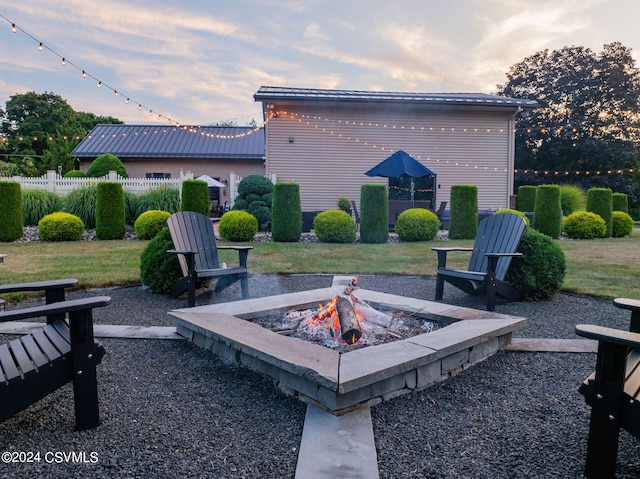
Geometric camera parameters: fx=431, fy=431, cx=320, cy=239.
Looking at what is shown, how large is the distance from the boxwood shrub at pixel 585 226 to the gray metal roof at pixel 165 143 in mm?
15274

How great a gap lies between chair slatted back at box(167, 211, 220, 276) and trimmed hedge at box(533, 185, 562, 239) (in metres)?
9.60

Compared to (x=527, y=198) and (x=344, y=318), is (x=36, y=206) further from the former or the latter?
(x=527, y=198)

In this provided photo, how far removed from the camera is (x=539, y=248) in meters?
4.56

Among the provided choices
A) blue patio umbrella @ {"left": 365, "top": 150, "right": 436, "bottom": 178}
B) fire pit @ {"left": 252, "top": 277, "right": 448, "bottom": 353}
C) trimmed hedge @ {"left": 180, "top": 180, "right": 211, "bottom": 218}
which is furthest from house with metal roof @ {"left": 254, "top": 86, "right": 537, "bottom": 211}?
fire pit @ {"left": 252, "top": 277, "right": 448, "bottom": 353}

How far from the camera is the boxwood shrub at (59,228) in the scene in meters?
9.80

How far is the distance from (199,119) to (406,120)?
15024mm

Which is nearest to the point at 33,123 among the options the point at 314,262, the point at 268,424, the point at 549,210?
the point at 314,262

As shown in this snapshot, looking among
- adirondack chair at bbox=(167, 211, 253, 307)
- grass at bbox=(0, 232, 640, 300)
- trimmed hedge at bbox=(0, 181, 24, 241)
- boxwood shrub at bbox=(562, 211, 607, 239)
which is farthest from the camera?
boxwood shrub at bbox=(562, 211, 607, 239)

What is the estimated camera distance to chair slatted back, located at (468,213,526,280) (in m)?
4.44

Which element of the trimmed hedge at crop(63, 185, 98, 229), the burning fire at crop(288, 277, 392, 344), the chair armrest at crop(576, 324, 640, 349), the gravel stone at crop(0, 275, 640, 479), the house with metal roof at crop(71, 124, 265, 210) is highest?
the house with metal roof at crop(71, 124, 265, 210)

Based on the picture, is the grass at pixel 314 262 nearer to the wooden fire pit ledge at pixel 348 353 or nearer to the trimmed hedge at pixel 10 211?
the trimmed hedge at pixel 10 211

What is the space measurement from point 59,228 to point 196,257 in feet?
23.3

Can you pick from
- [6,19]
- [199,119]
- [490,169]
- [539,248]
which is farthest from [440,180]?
→ [199,119]

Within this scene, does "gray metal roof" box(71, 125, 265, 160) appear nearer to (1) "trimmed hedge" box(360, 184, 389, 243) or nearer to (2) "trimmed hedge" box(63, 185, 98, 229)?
(2) "trimmed hedge" box(63, 185, 98, 229)
